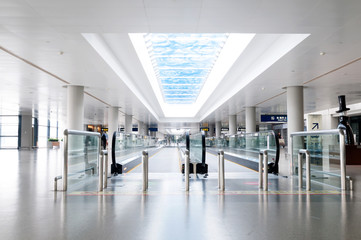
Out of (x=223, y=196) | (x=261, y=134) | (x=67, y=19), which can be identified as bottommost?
(x=223, y=196)

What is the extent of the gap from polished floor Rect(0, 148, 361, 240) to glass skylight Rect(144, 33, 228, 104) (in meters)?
9.31

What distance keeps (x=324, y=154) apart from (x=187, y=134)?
482 centimetres

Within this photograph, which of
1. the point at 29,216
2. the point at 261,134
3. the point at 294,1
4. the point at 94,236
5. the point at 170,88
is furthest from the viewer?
the point at 170,88

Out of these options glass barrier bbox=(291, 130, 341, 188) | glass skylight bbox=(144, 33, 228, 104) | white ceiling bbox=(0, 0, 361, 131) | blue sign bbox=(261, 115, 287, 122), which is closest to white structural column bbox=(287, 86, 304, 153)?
white ceiling bbox=(0, 0, 361, 131)

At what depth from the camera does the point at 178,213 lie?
16.2ft

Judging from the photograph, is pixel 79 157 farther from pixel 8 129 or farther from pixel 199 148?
pixel 8 129

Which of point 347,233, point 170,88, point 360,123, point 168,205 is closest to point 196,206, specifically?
point 168,205

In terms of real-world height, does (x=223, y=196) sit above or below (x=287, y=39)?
below

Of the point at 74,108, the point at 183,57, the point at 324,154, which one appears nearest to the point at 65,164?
the point at 324,154

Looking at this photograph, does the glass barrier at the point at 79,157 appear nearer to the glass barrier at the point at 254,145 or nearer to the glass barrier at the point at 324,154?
the glass barrier at the point at 254,145

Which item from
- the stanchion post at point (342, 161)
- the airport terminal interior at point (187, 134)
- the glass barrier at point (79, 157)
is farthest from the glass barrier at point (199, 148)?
the stanchion post at point (342, 161)

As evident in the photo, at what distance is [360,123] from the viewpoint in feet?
121

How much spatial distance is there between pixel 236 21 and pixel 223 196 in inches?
196

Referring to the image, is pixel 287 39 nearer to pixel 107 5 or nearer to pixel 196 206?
pixel 107 5
